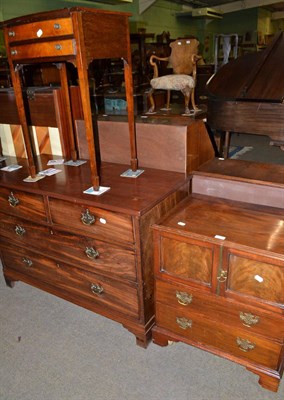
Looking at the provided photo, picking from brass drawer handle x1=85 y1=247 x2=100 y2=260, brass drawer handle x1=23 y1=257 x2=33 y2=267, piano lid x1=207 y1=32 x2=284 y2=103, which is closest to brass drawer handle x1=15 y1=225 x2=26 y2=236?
brass drawer handle x1=23 y1=257 x2=33 y2=267

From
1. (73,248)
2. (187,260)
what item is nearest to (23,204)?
(73,248)

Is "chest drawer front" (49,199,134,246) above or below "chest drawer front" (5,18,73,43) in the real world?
below

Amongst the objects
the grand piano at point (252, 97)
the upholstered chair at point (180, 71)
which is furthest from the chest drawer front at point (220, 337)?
the upholstered chair at point (180, 71)

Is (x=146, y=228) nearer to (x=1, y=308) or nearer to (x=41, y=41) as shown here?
(x=41, y=41)

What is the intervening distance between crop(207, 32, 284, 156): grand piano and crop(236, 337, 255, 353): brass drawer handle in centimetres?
114

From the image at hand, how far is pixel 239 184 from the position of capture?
1.84 metres

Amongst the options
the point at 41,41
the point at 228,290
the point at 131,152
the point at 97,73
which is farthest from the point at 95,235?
the point at 97,73

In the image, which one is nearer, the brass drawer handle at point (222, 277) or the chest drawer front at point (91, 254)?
the brass drawer handle at point (222, 277)

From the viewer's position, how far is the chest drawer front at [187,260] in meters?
1.53

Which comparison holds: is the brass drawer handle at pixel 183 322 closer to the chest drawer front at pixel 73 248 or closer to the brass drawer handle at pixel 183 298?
the brass drawer handle at pixel 183 298

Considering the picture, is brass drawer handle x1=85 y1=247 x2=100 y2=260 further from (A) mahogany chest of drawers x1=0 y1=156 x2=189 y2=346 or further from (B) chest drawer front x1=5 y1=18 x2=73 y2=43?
(B) chest drawer front x1=5 y1=18 x2=73 y2=43

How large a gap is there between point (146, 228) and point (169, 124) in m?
0.69

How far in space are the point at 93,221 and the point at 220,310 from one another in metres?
0.79

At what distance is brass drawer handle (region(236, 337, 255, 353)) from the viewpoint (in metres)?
1.59
